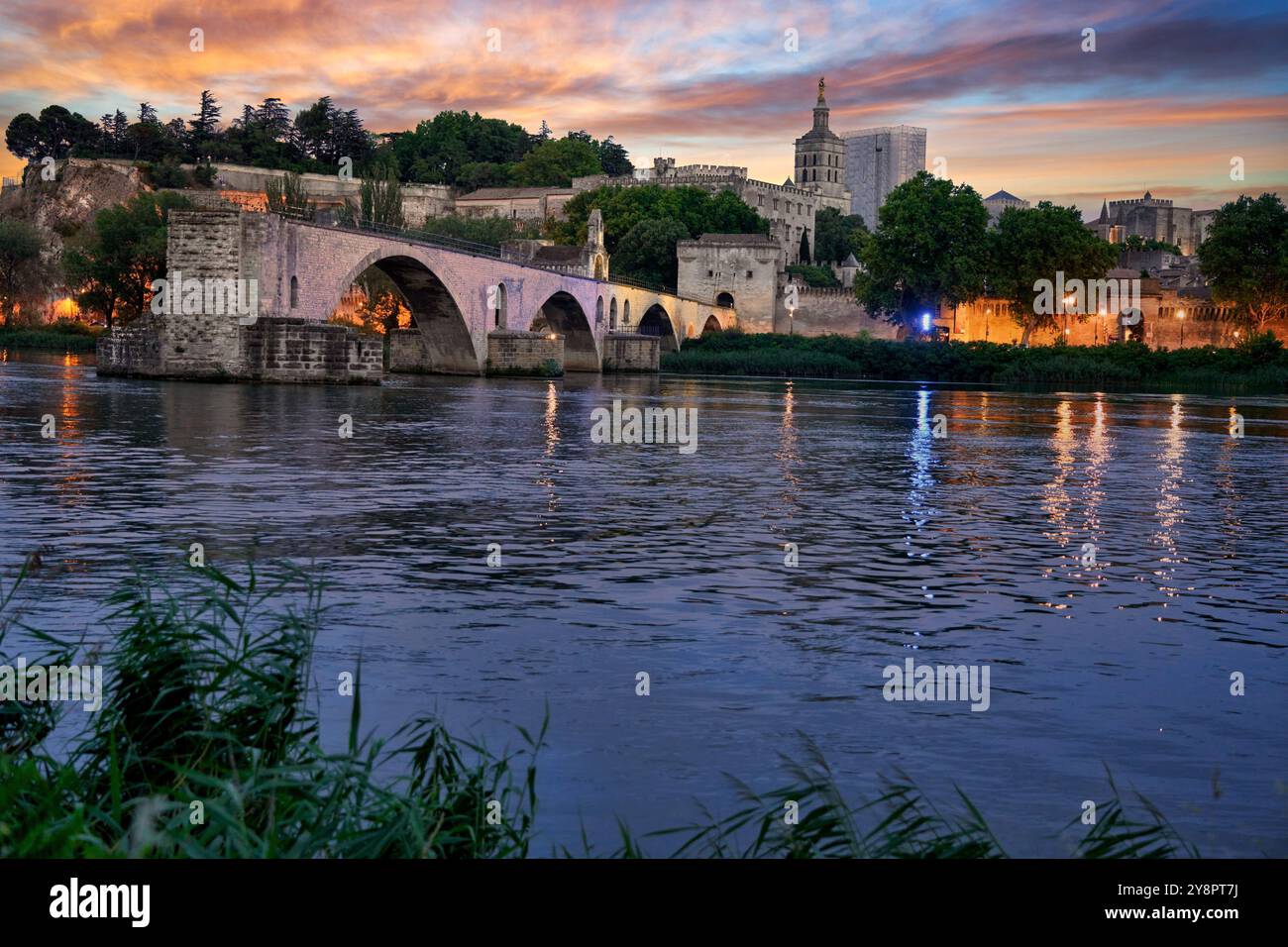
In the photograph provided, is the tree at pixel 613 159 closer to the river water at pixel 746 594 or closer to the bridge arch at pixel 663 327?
the bridge arch at pixel 663 327

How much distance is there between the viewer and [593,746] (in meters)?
5.97

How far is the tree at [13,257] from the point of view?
276 ft

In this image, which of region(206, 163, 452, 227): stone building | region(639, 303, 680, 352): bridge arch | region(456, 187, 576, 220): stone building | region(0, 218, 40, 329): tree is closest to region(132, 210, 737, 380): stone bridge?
region(639, 303, 680, 352): bridge arch

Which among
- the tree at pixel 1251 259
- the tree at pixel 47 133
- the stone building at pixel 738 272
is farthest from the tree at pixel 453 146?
the tree at pixel 1251 259

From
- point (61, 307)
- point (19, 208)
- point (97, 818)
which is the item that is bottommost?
point (97, 818)

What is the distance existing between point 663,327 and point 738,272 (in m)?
11.8

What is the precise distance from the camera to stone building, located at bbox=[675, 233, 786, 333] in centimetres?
10462

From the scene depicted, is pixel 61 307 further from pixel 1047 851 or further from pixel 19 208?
pixel 1047 851

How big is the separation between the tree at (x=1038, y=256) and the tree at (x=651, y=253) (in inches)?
1133

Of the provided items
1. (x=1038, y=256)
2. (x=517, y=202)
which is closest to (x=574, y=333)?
(x=1038, y=256)

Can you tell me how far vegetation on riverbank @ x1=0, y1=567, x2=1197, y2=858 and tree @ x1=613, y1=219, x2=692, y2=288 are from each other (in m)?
103

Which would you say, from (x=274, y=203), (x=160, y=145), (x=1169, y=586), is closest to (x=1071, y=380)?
(x=274, y=203)

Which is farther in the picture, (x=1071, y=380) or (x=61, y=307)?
(x=61, y=307)
